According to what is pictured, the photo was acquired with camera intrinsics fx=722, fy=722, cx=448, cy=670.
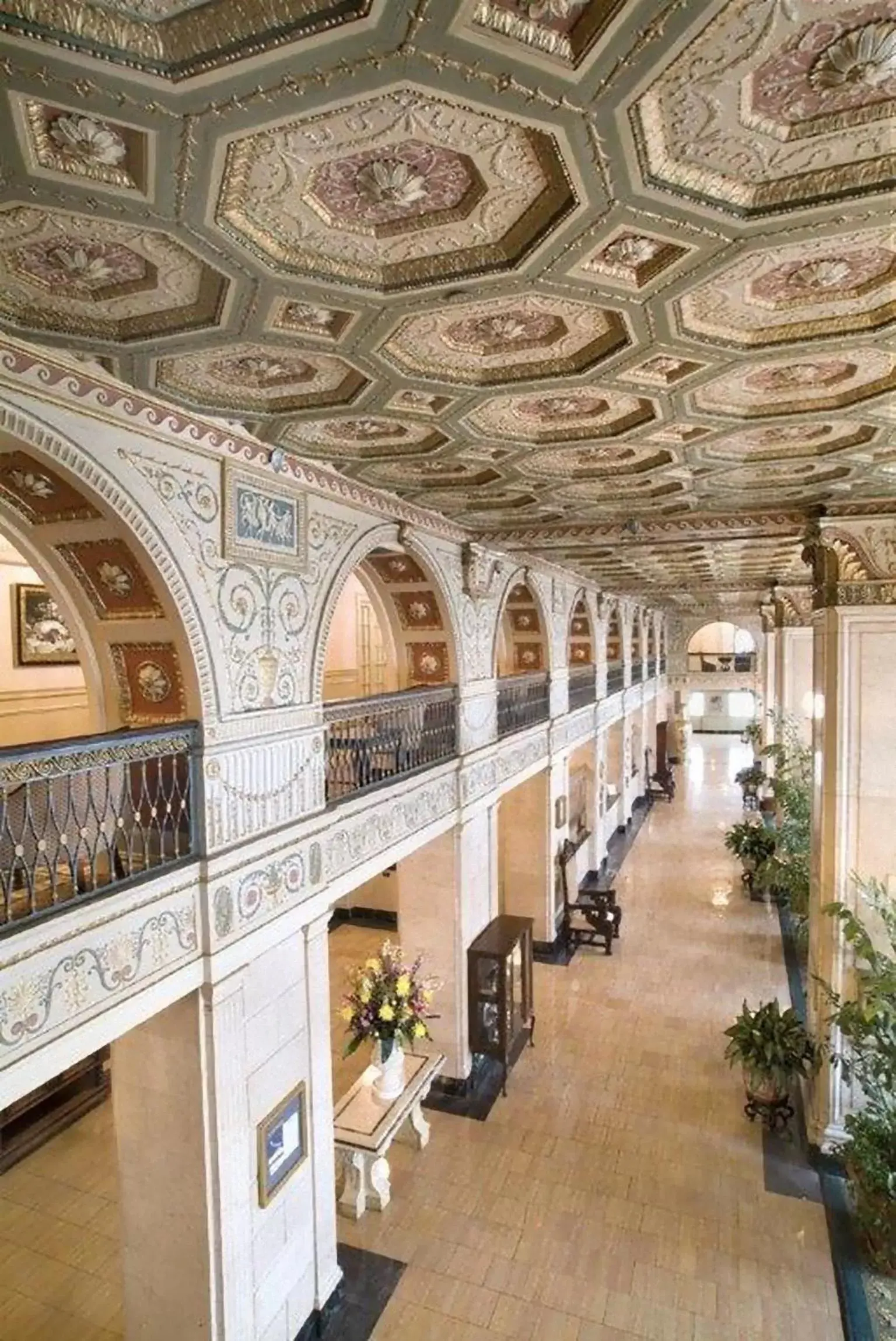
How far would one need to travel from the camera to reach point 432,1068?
762 cm

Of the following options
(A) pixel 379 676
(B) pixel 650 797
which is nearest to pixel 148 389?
(A) pixel 379 676

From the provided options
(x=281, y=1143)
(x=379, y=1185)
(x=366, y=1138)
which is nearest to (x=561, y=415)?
(x=281, y=1143)

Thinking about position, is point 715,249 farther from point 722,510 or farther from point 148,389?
point 722,510

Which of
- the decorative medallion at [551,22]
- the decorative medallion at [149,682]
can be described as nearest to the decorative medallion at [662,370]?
the decorative medallion at [551,22]

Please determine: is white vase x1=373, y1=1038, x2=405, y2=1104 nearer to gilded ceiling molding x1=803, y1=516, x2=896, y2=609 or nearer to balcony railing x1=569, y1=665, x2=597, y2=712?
gilded ceiling molding x1=803, y1=516, x2=896, y2=609

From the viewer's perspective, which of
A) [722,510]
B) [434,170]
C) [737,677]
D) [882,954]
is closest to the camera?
[434,170]

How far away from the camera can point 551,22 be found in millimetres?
1612

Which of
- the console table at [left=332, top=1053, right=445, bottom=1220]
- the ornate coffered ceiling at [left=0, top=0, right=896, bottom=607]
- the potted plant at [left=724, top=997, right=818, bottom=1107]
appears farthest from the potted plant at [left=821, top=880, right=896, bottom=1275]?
the ornate coffered ceiling at [left=0, top=0, right=896, bottom=607]

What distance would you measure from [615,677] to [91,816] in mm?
15265

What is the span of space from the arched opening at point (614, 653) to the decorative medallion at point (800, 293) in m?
13.8

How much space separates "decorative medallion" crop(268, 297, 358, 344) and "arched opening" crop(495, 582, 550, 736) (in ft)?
20.9

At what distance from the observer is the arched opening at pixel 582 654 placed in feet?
46.3

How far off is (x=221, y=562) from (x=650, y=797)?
20.4 m

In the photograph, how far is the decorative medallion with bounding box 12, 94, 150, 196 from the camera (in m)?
1.88
